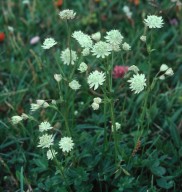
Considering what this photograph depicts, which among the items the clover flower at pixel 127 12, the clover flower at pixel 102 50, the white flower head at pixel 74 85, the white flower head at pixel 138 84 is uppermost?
the clover flower at pixel 102 50

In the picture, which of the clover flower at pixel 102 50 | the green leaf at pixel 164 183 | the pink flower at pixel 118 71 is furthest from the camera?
the pink flower at pixel 118 71

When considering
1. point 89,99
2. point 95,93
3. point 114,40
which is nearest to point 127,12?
point 89,99

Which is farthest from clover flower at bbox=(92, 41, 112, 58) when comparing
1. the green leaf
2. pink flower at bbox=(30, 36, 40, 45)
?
pink flower at bbox=(30, 36, 40, 45)

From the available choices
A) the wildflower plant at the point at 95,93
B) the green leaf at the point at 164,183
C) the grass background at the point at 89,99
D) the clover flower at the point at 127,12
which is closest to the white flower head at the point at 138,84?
the wildflower plant at the point at 95,93

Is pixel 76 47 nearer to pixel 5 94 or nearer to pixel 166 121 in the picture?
pixel 5 94

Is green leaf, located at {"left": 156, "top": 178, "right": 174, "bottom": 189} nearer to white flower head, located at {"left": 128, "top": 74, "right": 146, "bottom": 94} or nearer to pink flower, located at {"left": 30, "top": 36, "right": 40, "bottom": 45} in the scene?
white flower head, located at {"left": 128, "top": 74, "right": 146, "bottom": 94}

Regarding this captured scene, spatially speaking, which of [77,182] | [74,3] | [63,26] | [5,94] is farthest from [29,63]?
[77,182]

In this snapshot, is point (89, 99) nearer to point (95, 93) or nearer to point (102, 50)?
point (95, 93)

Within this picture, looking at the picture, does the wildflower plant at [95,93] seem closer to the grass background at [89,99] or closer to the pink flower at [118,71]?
the grass background at [89,99]
